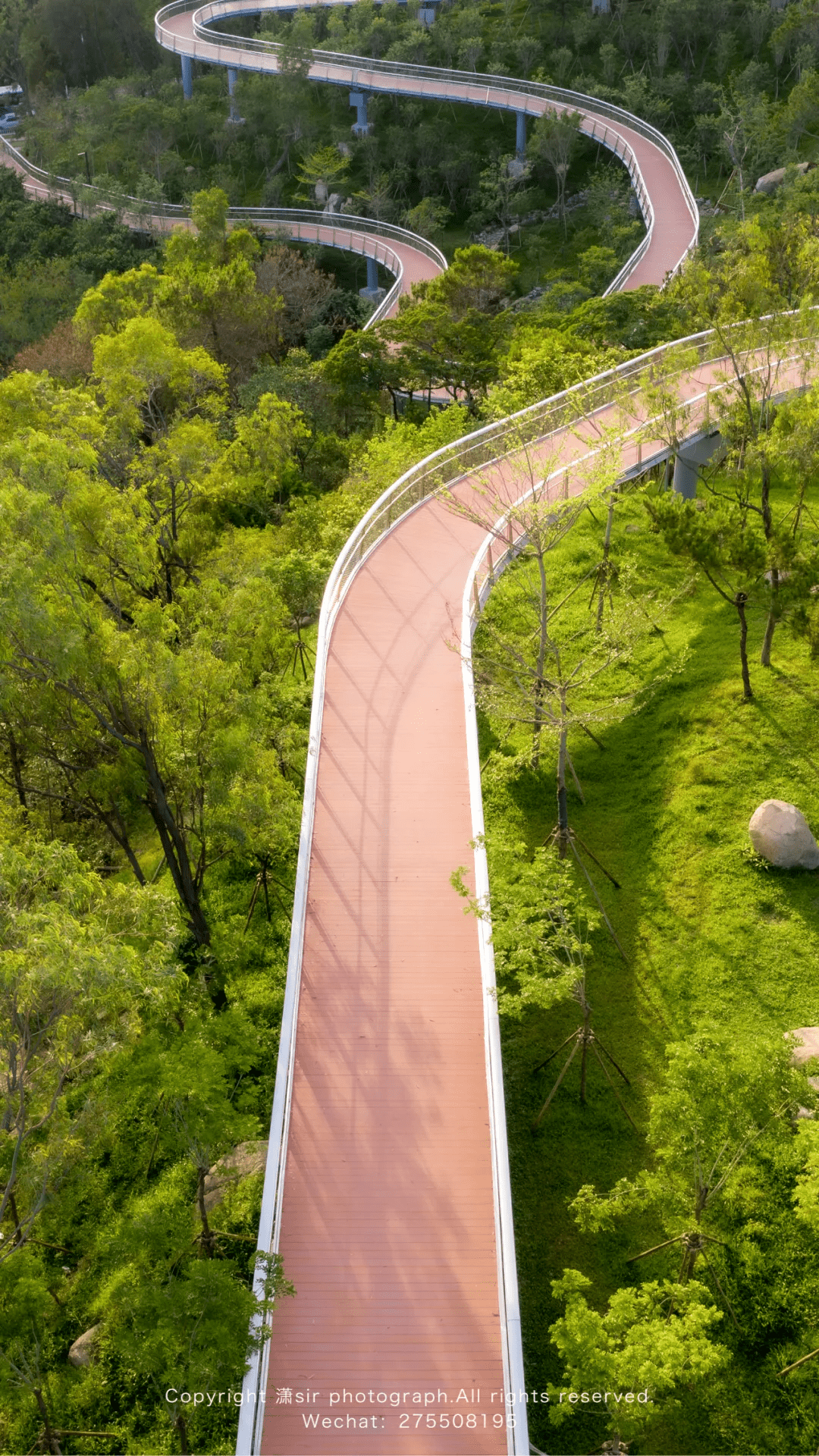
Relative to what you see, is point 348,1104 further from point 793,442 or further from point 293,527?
point 293,527

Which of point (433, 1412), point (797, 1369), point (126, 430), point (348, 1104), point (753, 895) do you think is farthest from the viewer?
point (126, 430)

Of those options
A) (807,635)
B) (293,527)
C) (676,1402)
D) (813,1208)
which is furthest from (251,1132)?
(293,527)

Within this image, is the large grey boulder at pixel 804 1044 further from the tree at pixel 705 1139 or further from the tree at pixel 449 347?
the tree at pixel 449 347

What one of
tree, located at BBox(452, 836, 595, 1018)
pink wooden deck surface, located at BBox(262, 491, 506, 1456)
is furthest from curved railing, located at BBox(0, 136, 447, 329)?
tree, located at BBox(452, 836, 595, 1018)

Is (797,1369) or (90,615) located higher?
(90,615)

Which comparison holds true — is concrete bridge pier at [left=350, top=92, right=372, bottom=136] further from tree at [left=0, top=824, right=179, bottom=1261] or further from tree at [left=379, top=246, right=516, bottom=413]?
tree at [left=0, top=824, right=179, bottom=1261]

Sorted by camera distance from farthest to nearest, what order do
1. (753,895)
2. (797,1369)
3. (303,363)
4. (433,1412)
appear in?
(303,363) < (753,895) < (797,1369) < (433,1412)

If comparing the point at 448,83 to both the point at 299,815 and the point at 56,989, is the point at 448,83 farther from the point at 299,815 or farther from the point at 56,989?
the point at 56,989

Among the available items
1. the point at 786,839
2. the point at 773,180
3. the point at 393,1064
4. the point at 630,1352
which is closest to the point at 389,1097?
the point at 393,1064
